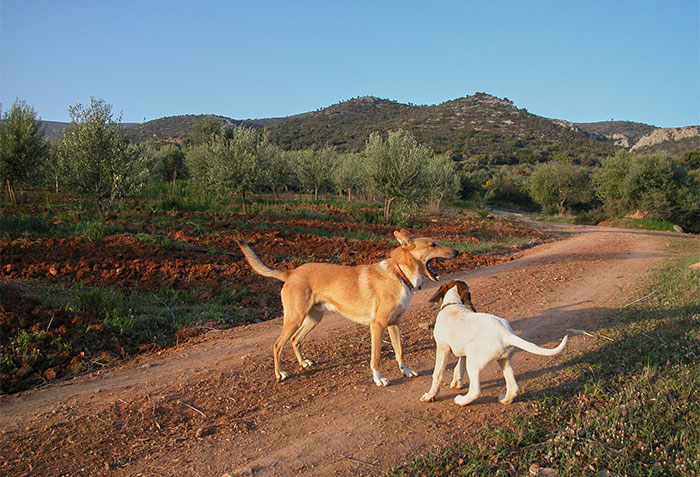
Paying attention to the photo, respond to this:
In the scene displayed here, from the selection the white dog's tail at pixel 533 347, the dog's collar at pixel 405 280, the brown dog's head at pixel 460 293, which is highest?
the dog's collar at pixel 405 280

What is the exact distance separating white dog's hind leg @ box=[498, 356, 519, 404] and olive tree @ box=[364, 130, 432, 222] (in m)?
20.4

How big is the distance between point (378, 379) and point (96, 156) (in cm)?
1620

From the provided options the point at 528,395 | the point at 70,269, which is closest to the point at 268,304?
the point at 70,269

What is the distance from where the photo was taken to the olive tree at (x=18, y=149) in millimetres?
21980

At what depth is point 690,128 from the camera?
10138cm

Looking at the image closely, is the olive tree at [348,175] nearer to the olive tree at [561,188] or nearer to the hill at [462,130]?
the olive tree at [561,188]

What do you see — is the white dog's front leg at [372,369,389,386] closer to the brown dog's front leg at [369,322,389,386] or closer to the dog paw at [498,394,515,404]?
the brown dog's front leg at [369,322,389,386]

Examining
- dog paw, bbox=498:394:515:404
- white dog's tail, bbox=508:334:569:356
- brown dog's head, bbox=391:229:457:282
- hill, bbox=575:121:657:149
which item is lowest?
dog paw, bbox=498:394:515:404

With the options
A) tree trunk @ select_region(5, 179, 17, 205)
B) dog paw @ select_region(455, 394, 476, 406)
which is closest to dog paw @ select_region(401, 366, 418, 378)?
dog paw @ select_region(455, 394, 476, 406)

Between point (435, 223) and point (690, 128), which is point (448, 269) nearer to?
point (435, 223)

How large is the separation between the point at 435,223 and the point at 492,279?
15510 mm

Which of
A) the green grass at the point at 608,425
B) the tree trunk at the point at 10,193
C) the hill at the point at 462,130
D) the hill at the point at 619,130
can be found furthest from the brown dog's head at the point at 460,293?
the hill at the point at 619,130

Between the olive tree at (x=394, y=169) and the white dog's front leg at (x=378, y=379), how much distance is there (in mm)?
19806

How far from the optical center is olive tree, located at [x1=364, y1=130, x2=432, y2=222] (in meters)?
24.8
